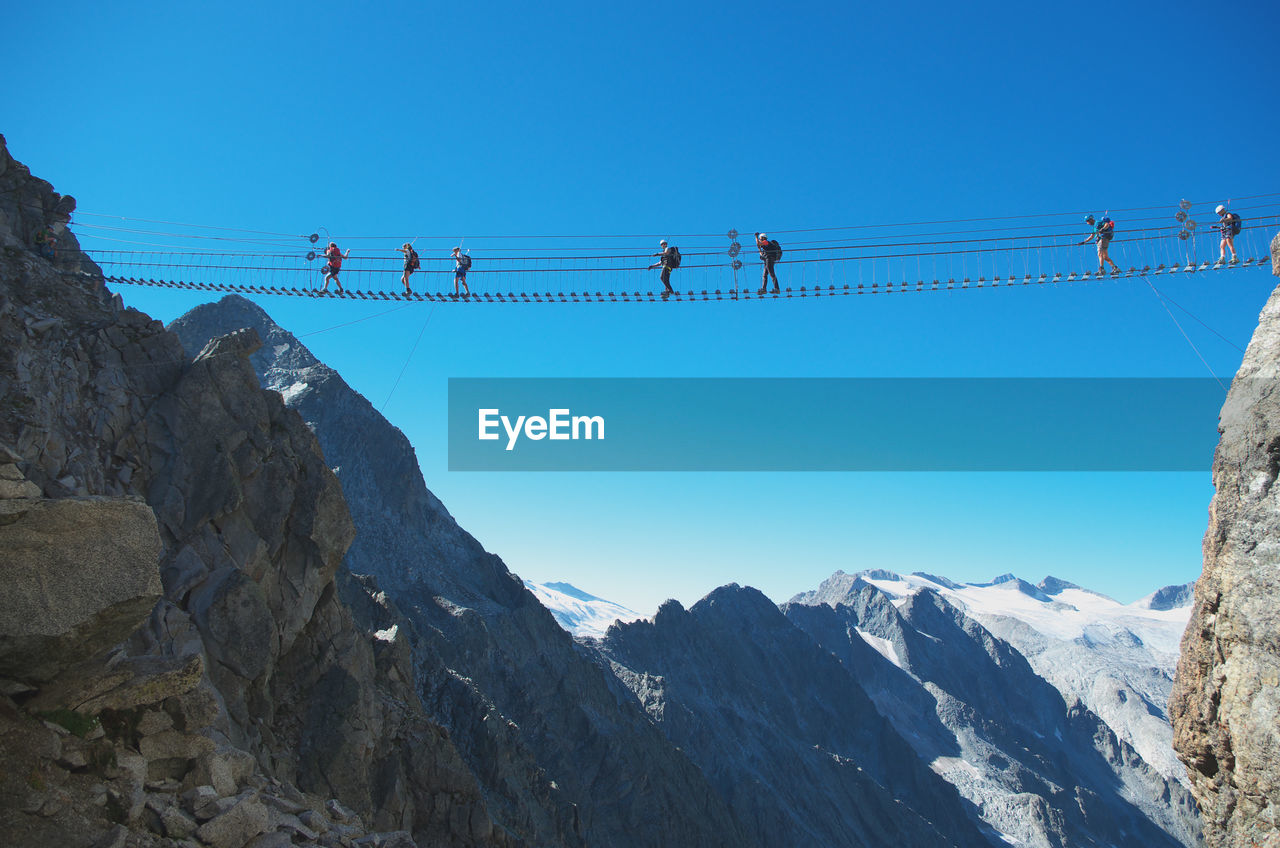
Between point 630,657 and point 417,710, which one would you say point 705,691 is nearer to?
point 630,657

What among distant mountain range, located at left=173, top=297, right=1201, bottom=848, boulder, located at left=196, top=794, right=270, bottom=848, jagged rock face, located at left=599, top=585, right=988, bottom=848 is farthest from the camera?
jagged rock face, located at left=599, top=585, right=988, bottom=848

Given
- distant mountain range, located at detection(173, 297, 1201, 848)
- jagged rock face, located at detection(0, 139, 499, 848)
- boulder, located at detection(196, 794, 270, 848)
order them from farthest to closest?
distant mountain range, located at detection(173, 297, 1201, 848) → jagged rock face, located at detection(0, 139, 499, 848) → boulder, located at detection(196, 794, 270, 848)

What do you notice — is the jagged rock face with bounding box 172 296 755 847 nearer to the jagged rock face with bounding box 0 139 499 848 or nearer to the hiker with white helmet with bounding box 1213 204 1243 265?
the jagged rock face with bounding box 0 139 499 848

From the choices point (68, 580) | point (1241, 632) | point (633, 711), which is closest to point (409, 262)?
point (68, 580)

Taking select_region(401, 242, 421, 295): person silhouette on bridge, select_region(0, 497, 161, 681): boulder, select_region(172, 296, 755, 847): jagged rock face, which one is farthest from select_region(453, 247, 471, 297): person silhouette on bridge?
select_region(172, 296, 755, 847): jagged rock face

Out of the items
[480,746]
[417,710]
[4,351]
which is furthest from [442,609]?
[4,351]

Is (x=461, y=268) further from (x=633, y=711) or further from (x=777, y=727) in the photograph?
(x=777, y=727)

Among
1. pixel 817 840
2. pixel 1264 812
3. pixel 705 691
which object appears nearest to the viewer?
pixel 1264 812
